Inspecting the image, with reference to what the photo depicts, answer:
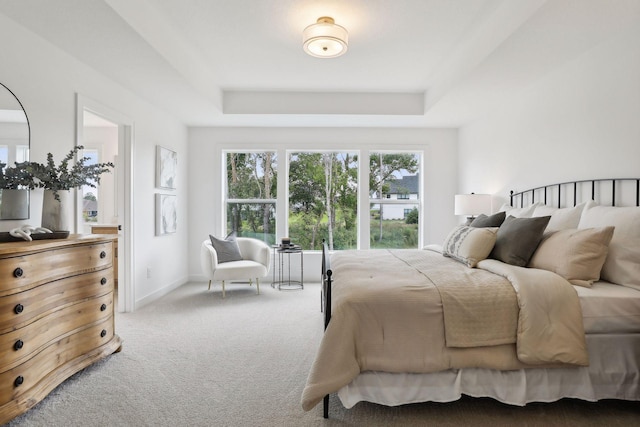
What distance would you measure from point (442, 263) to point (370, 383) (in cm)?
120

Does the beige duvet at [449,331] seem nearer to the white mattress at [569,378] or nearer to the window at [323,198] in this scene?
the white mattress at [569,378]

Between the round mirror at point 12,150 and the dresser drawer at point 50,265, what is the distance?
485 millimetres

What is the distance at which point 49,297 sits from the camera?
2160 millimetres

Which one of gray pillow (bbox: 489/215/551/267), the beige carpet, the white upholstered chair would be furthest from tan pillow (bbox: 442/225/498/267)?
the white upholstered chair

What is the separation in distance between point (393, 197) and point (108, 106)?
392 cm

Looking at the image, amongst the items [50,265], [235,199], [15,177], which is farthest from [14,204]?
[235,199]

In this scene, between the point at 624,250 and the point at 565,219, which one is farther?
the point at 565,219

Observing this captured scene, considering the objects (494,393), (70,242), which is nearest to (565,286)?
(494,393)

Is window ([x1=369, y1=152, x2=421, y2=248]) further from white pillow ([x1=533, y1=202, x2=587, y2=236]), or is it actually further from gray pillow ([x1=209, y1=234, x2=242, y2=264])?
white pillow ([x1=533, y1=202, x2=587, y2=236])

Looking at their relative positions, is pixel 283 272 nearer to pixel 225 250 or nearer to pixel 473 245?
pixel 225 250

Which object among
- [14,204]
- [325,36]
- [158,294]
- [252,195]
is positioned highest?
[325,36]

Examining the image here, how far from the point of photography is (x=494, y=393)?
6.49ft

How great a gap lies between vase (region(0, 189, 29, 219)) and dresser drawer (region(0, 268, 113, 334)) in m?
0.58

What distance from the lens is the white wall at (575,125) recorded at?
8.37ft
